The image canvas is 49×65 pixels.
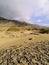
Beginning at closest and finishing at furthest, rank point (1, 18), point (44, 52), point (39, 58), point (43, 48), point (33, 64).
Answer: point (33, 64)
point (39, 58)
point (44, 52)
point (43, 48)
point (1, 18)

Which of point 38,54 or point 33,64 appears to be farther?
point 38,54

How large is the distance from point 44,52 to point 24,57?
1160mm

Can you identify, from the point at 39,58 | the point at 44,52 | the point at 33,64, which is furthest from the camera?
the point at 44,52

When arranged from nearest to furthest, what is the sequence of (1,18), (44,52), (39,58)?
1. (39,58)
2. (44,52)
3. (1,18)

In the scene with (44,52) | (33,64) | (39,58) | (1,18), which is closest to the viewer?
(33,64)

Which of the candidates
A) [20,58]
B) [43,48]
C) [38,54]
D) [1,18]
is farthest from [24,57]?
[1,18]

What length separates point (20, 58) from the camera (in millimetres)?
8773

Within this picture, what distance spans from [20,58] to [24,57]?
22 cm

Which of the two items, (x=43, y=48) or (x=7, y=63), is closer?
(x=7, y=63)

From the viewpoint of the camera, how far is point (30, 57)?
873 centimetres

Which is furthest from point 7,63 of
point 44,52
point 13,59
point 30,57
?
point 44,52

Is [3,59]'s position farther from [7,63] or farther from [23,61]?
[23,61]

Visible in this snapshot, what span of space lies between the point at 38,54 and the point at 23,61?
3.45ft

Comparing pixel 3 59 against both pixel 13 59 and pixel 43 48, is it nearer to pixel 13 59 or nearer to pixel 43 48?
pixel 13 59
